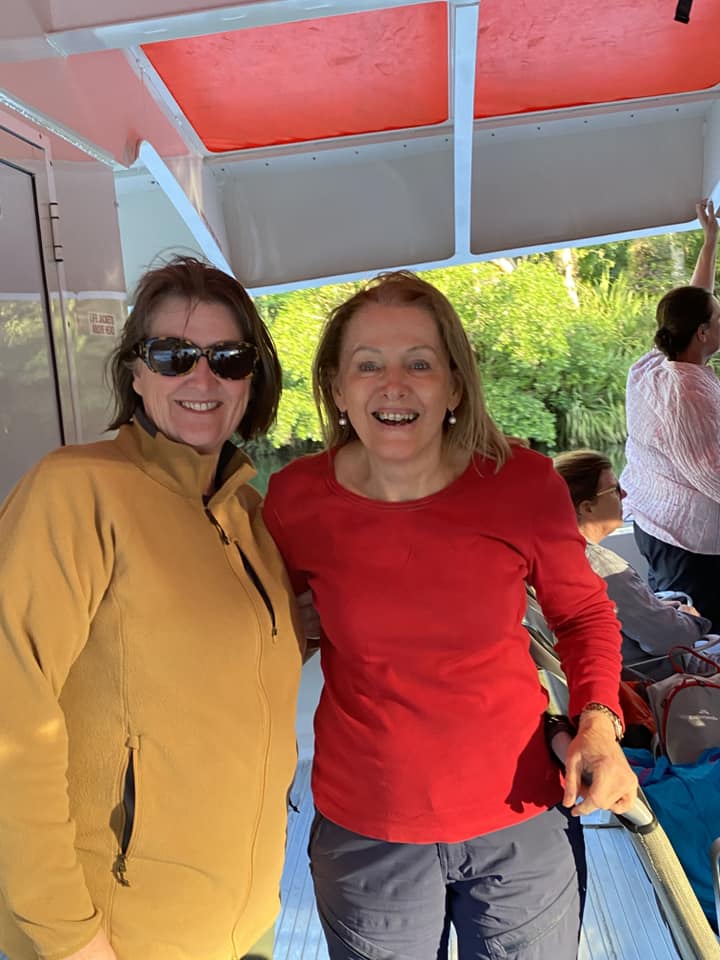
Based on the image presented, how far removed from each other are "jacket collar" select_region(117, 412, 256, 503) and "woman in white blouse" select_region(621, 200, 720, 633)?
7.48 feet

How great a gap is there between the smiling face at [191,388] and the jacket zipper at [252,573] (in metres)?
0.13

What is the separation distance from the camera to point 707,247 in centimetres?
360

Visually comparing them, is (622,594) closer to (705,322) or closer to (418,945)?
(705,322)

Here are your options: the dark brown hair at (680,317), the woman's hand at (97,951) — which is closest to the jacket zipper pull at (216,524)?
the woman's hand at (97,951)

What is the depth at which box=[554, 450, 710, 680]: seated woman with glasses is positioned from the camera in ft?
9.18

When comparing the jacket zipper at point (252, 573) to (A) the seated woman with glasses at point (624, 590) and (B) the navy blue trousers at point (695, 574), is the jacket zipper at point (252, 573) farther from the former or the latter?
(B) the navy blue trousers at point (695, 574)

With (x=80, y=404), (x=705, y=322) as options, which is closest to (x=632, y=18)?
(x=705, y=322)

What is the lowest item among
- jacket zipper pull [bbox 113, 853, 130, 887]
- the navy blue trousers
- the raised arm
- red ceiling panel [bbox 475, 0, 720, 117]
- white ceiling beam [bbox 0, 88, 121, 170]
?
the navy blue trousers

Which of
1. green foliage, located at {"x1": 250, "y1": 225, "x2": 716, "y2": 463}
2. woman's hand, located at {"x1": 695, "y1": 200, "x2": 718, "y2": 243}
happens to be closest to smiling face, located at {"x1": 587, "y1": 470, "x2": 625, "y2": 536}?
woman's hand, located at {"x1": 695, "y1": 200, "x2": 718, "y2": 243}

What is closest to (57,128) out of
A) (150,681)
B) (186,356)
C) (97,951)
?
(186,356)

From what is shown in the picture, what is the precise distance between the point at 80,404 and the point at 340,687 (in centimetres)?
103

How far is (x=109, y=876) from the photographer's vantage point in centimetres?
111

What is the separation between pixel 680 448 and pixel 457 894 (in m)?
2.21

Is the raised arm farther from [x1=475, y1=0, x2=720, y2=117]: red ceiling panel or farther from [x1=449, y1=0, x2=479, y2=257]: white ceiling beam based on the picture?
[x1=449, y1=0, x2=479, y2=257]: white ceiling beam
